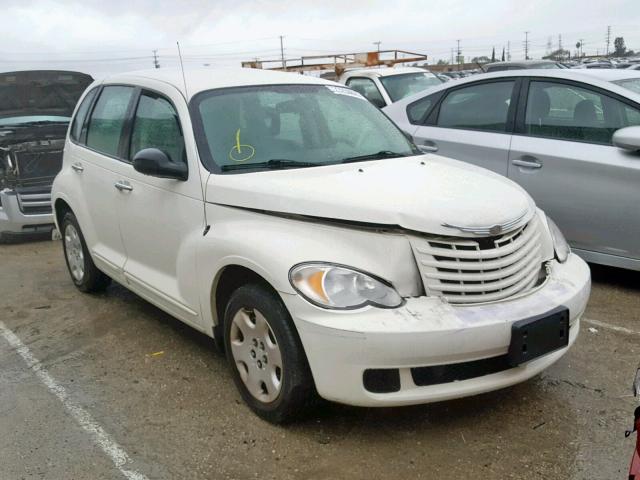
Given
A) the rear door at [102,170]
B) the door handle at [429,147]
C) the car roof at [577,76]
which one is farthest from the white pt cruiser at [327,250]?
the car roof at [577,76]

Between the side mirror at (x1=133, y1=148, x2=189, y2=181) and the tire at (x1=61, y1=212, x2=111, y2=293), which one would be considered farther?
the tire at (x1=61, y1=212, x2=111, y2=293)

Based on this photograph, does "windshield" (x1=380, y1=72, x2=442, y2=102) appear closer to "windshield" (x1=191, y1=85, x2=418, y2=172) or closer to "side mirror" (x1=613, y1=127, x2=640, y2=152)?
"side mirror" (x1=613, y1=127, x2=640, y2=152)

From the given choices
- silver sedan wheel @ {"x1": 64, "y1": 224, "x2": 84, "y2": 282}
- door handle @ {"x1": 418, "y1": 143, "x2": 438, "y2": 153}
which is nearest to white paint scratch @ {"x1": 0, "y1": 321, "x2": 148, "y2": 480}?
silver sedan wheel @ {"x1": 64, "y1": 224, "x2": 84, "y2": 282}

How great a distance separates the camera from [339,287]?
290 centimetres

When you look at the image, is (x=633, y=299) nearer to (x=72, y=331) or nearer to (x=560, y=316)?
(x=560, y=316)

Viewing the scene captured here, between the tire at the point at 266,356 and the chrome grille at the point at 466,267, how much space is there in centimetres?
A: 66

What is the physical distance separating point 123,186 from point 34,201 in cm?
363

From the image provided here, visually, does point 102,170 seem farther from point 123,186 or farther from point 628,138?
point 628,138

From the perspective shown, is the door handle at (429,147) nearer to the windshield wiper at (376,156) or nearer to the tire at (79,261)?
the windshield wiper at (376,156)

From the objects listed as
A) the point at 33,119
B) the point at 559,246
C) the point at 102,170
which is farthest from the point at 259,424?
the point at 33,119

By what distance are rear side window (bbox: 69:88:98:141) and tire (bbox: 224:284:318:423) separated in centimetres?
259

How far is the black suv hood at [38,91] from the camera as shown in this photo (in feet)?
26.5

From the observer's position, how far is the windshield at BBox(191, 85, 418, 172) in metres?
3.71

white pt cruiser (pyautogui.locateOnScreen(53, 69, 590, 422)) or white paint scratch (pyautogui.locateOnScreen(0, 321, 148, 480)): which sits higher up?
white pt cruiser (pyautogui.locateOnScreen(53, 69, 590, 422))
